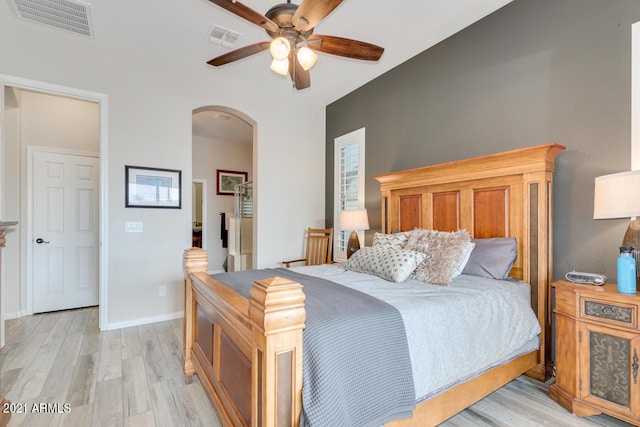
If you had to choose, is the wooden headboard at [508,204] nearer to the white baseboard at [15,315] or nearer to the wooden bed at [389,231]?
the wooden bed at [389,231]

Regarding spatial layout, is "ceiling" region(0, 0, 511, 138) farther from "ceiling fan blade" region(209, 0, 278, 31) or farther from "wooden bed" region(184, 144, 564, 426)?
"wooden bed" region(184, 144, 564, 426)

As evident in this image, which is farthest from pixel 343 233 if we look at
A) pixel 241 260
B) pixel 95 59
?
pixel 95 59

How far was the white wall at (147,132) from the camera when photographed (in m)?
2.98

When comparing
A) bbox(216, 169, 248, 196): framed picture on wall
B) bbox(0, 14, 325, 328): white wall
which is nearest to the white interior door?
bbox(0, 14, 325, 328): white wall

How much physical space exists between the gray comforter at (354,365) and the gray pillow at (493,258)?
3.73 feet

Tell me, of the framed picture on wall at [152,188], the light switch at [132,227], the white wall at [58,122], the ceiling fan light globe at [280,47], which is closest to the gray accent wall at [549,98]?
the ceiling fan light globe at [280,47]

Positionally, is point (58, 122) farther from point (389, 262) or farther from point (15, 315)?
point (389, 262)

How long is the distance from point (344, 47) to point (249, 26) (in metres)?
1.22

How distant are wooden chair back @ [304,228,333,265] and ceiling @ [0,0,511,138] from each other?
2136 mm

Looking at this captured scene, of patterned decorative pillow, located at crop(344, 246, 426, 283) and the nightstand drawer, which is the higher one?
patterned decorative pillow, located at crop(344, 246, 426, 283)

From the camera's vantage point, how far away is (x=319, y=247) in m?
4.24

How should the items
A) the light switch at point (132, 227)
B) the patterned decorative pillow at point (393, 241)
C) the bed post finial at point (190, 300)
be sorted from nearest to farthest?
the bed post finial at point (190, 300), the patterned decorative pillow at point (393, 241), the light switch at point (132, 227)

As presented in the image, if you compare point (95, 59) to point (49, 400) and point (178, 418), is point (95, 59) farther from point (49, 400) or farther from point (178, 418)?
point (178, 418)

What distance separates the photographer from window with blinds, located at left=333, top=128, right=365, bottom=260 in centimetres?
409
